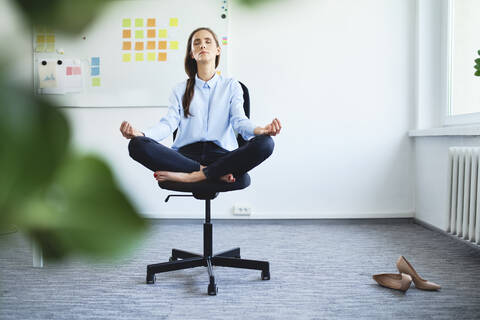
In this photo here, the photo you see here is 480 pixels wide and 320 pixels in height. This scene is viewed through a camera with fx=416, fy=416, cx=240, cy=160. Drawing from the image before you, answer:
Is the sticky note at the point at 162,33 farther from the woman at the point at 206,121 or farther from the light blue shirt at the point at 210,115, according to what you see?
the light blue shirt at the point at 210,115

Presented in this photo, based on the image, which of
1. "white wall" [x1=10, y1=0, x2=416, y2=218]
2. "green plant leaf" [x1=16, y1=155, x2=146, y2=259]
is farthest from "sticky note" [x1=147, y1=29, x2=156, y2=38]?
"white wall" [x1=10, y1=0, x2=416, y2=218]

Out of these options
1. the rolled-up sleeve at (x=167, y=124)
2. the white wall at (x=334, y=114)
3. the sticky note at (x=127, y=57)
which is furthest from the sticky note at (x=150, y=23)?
the white wall at (x=334, y=114)

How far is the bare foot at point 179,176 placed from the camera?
1.61 metres

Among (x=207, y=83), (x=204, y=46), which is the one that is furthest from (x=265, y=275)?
(x=204, y=46)

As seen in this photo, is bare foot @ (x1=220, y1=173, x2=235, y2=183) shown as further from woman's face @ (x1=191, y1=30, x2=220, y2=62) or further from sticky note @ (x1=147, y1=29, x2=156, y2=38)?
sticky note @ (x1=147, y1=29, x2=156, y2=38)

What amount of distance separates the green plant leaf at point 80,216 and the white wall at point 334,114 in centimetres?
286

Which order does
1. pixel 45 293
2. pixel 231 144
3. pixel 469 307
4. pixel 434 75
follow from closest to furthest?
pixel 469 307 → pixel 45 293 → pixel 231 144 → pixel 434 75

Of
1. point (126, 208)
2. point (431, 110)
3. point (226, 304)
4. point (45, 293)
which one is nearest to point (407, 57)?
point (431, 110)

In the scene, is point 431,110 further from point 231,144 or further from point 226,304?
point 226,304

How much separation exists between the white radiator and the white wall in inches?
29.9

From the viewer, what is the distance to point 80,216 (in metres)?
0.15

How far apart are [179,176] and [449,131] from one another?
1.70 m

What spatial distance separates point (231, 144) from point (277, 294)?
71cm

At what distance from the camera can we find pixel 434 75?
2.86m
